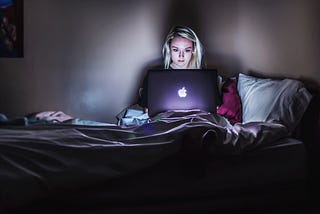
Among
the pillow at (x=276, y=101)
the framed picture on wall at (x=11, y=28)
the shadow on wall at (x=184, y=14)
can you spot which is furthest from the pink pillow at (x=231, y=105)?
the framed picture on wall at (x=11, y=28)

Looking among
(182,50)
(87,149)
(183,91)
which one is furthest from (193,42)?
(87,149)

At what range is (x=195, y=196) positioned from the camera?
1.52 metres

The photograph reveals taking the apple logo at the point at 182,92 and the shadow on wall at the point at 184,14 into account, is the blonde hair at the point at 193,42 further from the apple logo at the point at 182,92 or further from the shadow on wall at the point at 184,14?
the apple logo at the point at 182,92

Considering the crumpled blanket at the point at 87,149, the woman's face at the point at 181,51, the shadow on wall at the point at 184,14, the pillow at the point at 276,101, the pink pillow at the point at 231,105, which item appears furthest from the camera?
the shadow on wall at the point at 184,14

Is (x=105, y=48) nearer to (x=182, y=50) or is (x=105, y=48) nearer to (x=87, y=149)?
(x=182, y=50)

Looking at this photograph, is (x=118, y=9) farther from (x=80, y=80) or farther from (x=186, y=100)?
(x=186, y=100)

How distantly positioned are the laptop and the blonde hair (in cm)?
64

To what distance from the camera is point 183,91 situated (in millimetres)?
1896

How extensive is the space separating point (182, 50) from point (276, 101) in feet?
2.72

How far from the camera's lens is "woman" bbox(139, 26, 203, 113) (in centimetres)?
254

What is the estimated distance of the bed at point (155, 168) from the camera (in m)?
1.35

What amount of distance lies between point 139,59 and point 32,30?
790 millimetres

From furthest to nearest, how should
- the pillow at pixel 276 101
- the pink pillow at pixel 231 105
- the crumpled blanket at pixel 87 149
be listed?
the pink pillow at pixel 231 105 → the pillow at pixel 276 101 → the crumpled blanket at pixel 87 149

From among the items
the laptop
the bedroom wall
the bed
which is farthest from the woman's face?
the bed
